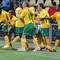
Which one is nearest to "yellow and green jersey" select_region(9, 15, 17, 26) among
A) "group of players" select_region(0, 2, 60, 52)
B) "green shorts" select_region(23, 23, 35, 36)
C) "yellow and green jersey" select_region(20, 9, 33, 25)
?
"group of players" select_region(0, 2, 60, 52)

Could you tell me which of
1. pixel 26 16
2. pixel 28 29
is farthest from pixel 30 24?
pixel 26 16

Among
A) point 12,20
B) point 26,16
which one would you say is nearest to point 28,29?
point 26,16

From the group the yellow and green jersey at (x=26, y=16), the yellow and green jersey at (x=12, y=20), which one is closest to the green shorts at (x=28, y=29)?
the yellow and green jersey at (x=26, y=16)

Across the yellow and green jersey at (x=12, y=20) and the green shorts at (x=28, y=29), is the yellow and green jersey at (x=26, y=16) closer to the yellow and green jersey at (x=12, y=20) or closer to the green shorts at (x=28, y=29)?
the green shorts at (x=28, y=29)

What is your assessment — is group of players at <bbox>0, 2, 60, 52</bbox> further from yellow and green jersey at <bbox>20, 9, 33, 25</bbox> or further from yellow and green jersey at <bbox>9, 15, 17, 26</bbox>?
yellow and green jersey at <bbox>9, 15, 17, 26</bbox>

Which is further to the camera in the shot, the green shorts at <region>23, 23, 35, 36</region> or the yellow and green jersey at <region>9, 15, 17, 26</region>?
the yellow and green jersey at <region>9, 15, 17, 26</region>

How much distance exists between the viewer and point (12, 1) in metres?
10.9

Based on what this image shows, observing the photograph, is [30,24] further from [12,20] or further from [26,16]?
[12,20]

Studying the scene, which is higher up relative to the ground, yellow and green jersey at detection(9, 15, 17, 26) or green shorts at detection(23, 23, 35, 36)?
yellow and green jersey at detection(9, 15, 17, 26)

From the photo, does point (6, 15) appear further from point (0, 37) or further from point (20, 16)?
point (0, 37)

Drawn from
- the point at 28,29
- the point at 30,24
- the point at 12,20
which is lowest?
the point at 28,29

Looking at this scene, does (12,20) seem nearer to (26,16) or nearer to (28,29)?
(26,16)

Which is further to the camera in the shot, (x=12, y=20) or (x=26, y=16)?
(x=12, y=20)

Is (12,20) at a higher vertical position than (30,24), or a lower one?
higher
